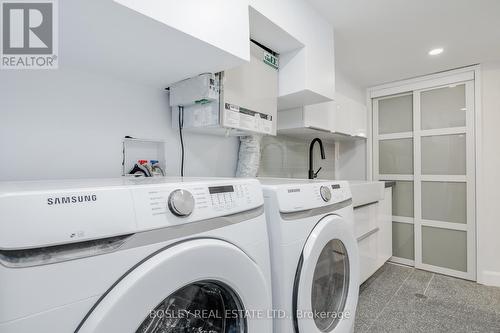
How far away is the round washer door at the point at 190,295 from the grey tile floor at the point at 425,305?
1354mm

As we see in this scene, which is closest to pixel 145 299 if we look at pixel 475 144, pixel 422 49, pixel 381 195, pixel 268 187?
pixel 268 187

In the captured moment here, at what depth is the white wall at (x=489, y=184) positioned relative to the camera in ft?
7.52

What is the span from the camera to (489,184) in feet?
7.63

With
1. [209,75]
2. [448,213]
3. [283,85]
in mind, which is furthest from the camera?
[448,213]

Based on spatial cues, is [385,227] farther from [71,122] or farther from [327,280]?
[71,122]

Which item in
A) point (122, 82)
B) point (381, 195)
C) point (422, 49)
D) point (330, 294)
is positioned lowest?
point (330, 294)

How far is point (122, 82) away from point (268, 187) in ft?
2.75

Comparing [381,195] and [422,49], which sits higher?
[422,49]

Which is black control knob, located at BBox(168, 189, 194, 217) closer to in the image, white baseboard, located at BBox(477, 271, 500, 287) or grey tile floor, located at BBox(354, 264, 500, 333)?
grey tile floor, located at BBox(354, 264, 500, 333)

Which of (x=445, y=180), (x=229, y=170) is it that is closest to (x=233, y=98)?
(x=229, y=170)

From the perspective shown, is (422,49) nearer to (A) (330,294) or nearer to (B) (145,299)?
(A) (330,294)

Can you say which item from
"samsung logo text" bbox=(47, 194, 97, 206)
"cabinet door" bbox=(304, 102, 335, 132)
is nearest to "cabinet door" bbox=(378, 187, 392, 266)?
"cabinet door" bbox=(304, 102, 335, 132)

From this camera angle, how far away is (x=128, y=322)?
1.44 feet
